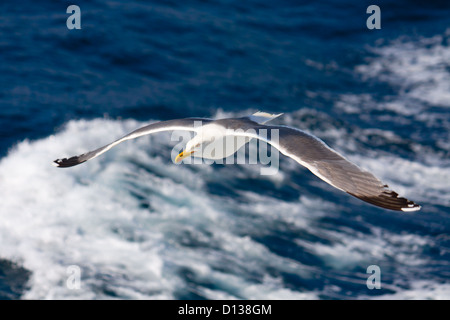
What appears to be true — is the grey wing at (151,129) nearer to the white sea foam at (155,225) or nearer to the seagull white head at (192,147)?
the seagull white head at (192,147)

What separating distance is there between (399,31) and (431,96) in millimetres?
3202

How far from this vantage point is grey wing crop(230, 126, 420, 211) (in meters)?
8.19

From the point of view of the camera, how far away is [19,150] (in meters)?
15.8

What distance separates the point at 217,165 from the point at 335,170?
26.8ft

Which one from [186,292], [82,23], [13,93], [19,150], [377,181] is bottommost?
[186,292]

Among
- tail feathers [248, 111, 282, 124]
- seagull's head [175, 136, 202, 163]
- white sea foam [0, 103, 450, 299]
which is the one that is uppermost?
tail feathers [248, 111, 282, 124]

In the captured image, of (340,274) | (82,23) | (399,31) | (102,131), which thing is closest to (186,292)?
(340,274)

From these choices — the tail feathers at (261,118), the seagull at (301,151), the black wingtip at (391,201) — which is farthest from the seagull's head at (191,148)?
the black wingtip at (391,201)

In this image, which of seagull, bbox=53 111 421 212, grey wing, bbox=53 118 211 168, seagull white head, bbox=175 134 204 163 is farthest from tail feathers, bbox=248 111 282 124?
seagull white head, bbox=175 134 204 163

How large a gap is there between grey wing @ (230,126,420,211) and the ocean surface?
4.86m

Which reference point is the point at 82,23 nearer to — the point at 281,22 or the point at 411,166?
the point at 281,22

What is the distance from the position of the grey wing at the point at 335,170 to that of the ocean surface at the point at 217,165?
16.0ft

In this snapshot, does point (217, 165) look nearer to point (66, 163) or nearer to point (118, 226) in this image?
point (118, 226)

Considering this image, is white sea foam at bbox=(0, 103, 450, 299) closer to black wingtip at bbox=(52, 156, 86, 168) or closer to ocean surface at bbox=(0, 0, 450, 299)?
ocean surface at bbox=(0, 0, 450, 299)
